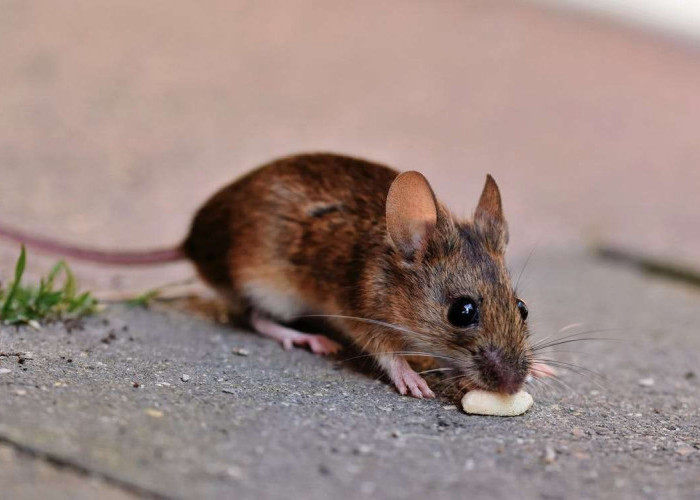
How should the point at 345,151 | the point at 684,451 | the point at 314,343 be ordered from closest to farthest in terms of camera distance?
the point at 684,451, the point at 314,343, the point at 345,151

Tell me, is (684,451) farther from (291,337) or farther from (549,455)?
(291,337)

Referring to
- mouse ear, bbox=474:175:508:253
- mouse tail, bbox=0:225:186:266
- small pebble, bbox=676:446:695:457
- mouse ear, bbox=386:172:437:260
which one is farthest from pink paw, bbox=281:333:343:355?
small pebble, bbox=676:446:695:457

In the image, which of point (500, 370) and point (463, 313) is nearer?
point (500, 370)

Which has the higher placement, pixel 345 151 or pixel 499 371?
pixel 345 151

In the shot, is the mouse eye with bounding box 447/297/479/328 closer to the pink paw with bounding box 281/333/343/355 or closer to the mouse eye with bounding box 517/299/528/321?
the mouse eye with bounding box 517/299/528/321

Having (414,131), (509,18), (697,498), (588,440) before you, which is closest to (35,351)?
(588,440)

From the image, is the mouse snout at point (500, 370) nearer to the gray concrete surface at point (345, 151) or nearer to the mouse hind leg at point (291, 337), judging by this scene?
the gray concrete surface at point (345, 151)

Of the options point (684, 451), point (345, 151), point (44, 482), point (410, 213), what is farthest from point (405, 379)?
point (345, 151)

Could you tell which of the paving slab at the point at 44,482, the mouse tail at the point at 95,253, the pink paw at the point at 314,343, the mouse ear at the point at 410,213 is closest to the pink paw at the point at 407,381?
the mouse ear at the point at 410,213
